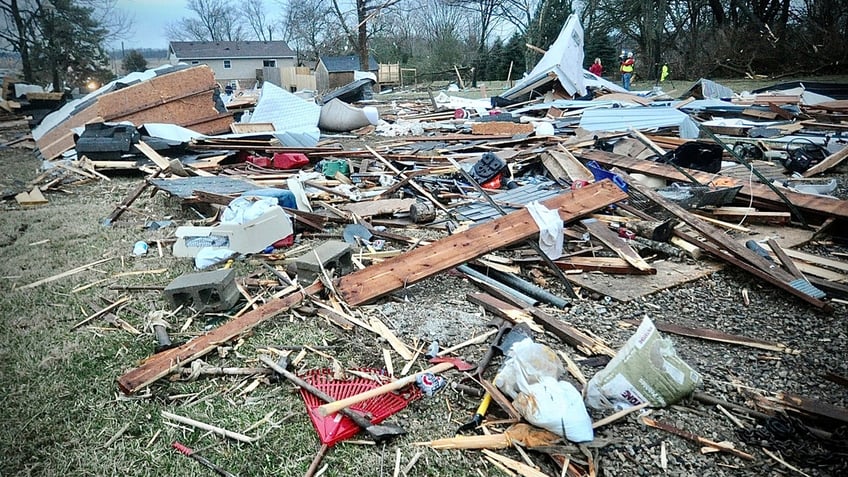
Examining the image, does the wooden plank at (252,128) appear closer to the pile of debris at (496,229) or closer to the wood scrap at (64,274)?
the pile of debris at (496,229)

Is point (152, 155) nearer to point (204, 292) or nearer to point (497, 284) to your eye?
point (204, 292)

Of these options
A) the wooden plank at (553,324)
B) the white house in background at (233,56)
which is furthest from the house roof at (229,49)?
the wooden plank at (553,324)

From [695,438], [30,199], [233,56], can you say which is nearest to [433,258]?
[695,438]

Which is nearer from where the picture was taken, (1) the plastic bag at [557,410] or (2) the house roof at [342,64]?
(1) the plastic bag at [557,410]

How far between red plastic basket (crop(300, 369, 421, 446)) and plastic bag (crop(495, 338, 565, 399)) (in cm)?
54

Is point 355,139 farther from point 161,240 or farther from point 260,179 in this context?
point 161,240

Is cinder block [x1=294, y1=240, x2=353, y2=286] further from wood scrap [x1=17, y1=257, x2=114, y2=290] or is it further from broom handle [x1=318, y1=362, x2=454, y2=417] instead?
wood scrap [x1=17, y1=257, x2=114, y2=290]

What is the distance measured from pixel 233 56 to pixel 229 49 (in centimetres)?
93

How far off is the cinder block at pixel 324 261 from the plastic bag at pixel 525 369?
205cm

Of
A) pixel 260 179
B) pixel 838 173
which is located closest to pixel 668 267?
pixel 838 173

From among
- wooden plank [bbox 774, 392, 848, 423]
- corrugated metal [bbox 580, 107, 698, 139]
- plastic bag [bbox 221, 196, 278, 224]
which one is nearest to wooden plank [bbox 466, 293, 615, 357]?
wooden plank [bbox 774, 392, 848, 423]

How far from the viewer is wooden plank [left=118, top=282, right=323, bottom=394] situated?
3.02m

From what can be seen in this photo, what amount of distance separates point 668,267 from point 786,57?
22886mm

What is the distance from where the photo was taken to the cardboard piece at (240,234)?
16.2 feet
